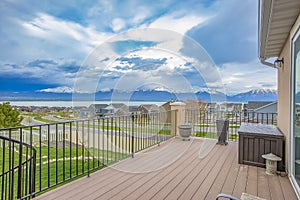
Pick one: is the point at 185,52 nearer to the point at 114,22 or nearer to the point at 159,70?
the point at 159,70

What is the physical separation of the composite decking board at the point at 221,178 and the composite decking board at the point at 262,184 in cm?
47

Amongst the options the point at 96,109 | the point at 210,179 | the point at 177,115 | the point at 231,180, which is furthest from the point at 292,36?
the point at 177,115

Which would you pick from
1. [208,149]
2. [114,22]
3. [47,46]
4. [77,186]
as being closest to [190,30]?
[114,22]

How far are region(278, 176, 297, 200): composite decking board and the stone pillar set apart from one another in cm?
335

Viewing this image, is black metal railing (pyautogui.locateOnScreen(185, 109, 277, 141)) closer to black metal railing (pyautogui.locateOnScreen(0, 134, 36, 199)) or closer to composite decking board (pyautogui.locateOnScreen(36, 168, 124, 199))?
composite decking board (pyautogui.locateOnScreen(36, 168, 124, 199))

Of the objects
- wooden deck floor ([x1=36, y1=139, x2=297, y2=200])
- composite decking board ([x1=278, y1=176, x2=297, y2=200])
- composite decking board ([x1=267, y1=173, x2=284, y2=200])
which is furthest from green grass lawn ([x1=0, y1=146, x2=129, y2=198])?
composite decking board ([x1=278, y1=176, x2=297, y2=200])

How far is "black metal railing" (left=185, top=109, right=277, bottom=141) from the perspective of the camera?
20.7 feet

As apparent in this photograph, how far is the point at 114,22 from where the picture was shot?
25.0ft

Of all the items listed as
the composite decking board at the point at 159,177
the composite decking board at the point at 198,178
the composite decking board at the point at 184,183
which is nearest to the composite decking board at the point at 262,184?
the composite decking board at the point at 198,178

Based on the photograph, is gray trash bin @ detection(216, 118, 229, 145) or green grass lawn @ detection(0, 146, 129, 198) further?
gray trash bin @ detection(216, 118, 229, 145)

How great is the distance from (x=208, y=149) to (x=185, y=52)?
2.59 metres

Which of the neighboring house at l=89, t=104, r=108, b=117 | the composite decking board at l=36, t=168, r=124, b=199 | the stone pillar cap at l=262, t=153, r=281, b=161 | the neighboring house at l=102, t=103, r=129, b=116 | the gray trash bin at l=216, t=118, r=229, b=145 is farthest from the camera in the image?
the gray trash bin at l=216, t=118, r=229, b=145

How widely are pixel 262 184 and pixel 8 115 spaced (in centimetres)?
971

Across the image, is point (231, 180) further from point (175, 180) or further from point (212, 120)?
point (212, 120)
